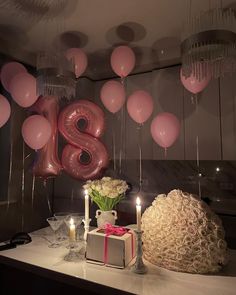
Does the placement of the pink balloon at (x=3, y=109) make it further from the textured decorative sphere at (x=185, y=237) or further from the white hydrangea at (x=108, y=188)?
the textured decorative sphere at (x=185, y=237)

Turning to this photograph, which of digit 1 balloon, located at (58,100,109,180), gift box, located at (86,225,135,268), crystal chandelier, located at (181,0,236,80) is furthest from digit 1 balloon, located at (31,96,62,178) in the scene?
crystal chandelier, located at (181,0,236,80)

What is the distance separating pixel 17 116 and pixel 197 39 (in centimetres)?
174

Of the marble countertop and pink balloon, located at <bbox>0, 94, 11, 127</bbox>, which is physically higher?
pink balloon, located at <bbox>0, 94, 11, 127</bbox>

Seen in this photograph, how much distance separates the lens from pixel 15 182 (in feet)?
7.77

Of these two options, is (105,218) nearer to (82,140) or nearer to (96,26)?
(82,140)

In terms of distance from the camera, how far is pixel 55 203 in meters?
2.80

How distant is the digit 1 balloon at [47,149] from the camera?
2.10 metres

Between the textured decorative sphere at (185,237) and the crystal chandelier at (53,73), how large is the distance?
3.11 feet

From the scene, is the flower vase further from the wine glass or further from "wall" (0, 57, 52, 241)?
"wall" (0, 57, 52, 241)

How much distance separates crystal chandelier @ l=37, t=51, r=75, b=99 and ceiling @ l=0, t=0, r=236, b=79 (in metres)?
0.33

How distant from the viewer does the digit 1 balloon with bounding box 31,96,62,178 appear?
6.88ft

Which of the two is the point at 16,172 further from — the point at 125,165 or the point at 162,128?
the point at 162,128

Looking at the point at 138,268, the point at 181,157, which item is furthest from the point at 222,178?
the point at 138,268

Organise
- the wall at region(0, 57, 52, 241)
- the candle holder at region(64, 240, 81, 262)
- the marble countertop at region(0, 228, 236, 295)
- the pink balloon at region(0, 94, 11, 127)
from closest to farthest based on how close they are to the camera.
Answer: the marble countertop at region(0, 228, 236, 295)
the candle holder at region(64, 240, 81, 262)
the pink balloon at region(0, 94, 11, 127)
the wall at region(0, 57, 52, 241)
